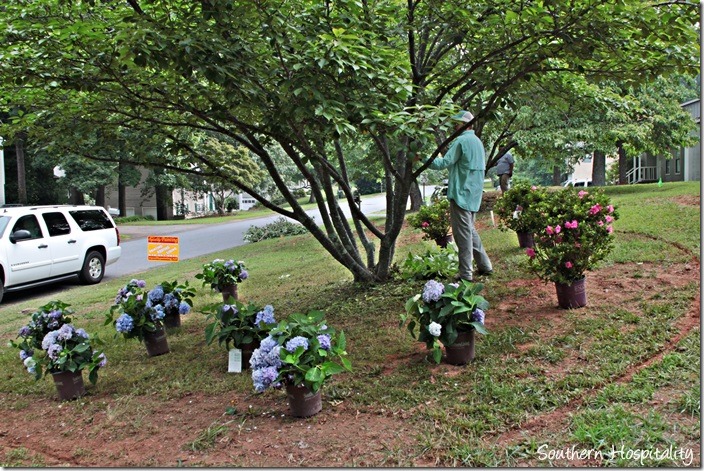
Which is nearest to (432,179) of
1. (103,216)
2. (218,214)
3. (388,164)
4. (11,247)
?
(218,214)

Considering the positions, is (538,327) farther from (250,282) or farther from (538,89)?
(250,282)

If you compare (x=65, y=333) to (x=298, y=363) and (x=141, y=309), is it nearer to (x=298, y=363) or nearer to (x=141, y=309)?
(x=141, y=309)

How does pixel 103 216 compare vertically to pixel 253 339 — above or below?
above

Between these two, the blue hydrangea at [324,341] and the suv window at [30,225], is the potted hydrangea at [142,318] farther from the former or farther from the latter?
the suv window at [30,225]

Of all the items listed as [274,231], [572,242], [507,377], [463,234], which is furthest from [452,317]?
[274,231]

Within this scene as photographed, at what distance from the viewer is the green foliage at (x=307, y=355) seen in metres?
3.37

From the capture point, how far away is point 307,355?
344cm

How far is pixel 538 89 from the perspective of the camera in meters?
5.86

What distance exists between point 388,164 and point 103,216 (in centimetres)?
968

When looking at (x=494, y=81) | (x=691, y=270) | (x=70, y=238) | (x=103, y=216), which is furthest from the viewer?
A: (x=103, y=216)

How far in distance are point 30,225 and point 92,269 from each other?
6.11 feet

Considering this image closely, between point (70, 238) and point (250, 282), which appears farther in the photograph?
point (70, 238)

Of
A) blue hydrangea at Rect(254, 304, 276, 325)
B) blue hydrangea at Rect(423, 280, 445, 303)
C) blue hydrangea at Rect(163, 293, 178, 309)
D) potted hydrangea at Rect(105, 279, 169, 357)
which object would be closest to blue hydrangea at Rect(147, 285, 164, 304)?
potted hydrangea at Rect(105, 279, 169, 357)

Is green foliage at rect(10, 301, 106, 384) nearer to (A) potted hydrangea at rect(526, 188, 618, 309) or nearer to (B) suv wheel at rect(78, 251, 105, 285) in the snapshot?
(A) potted hydrangea at rect(526, 188, 618, 309)
